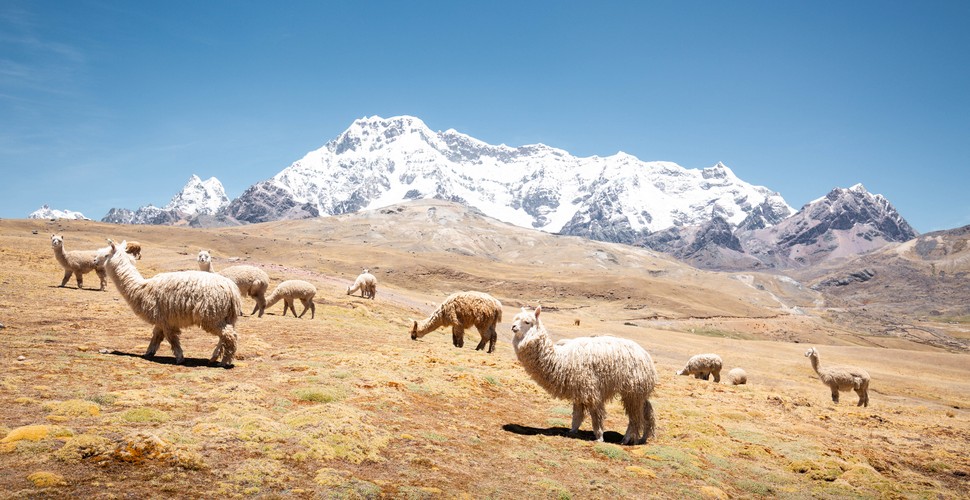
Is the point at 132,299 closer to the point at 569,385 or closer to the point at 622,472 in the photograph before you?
the point at 569,385

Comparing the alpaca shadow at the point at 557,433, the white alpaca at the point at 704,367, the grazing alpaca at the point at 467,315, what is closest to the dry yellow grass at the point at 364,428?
the alpaca shadow at the point at 557,433

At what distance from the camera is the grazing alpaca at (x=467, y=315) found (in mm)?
24375

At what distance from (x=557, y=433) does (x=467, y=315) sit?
37.5ft

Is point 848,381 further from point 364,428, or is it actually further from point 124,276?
point 124,276

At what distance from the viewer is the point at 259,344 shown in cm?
1855

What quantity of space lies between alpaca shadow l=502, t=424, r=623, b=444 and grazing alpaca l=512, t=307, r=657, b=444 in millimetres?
232

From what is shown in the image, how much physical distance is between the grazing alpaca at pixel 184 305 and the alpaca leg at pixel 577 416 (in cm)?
917

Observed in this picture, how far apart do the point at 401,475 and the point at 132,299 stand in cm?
1032

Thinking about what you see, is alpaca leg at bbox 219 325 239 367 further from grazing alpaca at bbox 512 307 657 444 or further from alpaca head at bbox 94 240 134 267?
grazing alpaca at bbox 512 307 657 444

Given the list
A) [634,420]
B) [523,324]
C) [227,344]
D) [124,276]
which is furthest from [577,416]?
[124,276]

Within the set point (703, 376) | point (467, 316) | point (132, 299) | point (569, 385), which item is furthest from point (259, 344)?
point (703, 376)

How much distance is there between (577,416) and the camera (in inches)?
531

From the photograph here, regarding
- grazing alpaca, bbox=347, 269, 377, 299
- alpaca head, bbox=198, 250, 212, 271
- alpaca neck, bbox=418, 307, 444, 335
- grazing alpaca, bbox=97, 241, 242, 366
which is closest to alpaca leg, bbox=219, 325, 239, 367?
grazing alpaca, bbox=97, 241, 242, 366

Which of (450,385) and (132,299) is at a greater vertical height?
(132,299)
